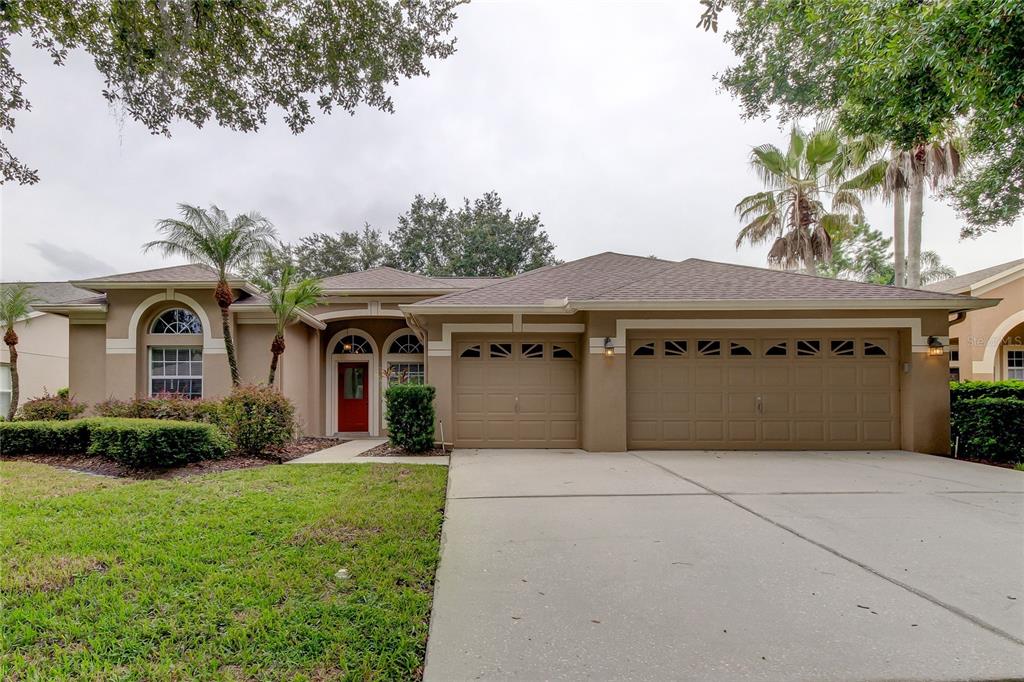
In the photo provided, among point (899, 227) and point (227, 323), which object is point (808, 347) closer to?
point (899, 227)

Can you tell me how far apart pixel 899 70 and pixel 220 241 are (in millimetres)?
11196

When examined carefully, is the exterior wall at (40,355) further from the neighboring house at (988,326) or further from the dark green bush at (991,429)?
the neighboring house at (988,326)

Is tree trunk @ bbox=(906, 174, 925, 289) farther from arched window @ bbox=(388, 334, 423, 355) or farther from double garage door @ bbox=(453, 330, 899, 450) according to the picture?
arched window @ bbox=(388, 334, 423, 355)

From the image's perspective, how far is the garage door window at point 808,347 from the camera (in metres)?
9.14

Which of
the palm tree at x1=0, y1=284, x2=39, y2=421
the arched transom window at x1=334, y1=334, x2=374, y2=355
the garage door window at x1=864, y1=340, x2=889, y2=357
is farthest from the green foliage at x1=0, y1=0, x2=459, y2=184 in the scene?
the palm tree at x1=0, y1=284, x2=39, y2=421

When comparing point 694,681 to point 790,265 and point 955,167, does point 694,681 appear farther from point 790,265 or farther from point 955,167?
point 790,265

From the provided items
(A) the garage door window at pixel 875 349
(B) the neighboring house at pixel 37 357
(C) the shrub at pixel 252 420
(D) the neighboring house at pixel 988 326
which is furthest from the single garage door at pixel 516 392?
(B) the neighboring house at pixel 37 357

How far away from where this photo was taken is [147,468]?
7.23 m

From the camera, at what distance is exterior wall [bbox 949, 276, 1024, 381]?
1465 centimetres

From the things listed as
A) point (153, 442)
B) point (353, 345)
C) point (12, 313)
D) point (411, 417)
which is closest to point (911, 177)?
point (411, 417)

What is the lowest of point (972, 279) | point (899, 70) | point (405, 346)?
point (405, 346)

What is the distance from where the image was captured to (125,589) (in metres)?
3.24

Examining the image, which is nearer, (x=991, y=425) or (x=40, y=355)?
(x=991, y=425)

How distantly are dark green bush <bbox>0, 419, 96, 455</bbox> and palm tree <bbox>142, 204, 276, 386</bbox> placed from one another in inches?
111
